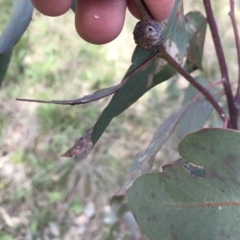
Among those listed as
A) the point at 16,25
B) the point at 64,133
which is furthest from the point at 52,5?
the point at 64,133

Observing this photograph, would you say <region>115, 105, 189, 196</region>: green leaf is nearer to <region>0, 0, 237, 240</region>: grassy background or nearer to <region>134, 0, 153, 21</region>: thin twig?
<region>134, 0, 153, 21</region>: thin twig

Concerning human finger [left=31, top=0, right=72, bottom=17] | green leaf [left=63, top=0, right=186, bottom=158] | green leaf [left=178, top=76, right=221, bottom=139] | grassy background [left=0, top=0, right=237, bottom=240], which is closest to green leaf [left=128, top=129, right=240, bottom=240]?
green leaf [left=63, top=0, right=186, bottom=158]

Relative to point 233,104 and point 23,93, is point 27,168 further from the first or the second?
point 233,104

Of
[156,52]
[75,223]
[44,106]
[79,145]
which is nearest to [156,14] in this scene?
[156,52]

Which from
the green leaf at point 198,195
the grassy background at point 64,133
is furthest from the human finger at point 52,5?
the grassy background at point 64,133

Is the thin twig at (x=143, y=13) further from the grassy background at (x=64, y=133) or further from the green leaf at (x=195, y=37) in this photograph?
the grassy background at (x=64, y=133)

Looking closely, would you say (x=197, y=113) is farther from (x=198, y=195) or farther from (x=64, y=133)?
(x=64, y=133)

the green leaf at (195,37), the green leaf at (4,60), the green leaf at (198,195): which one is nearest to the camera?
the green leaf at (198,195)
